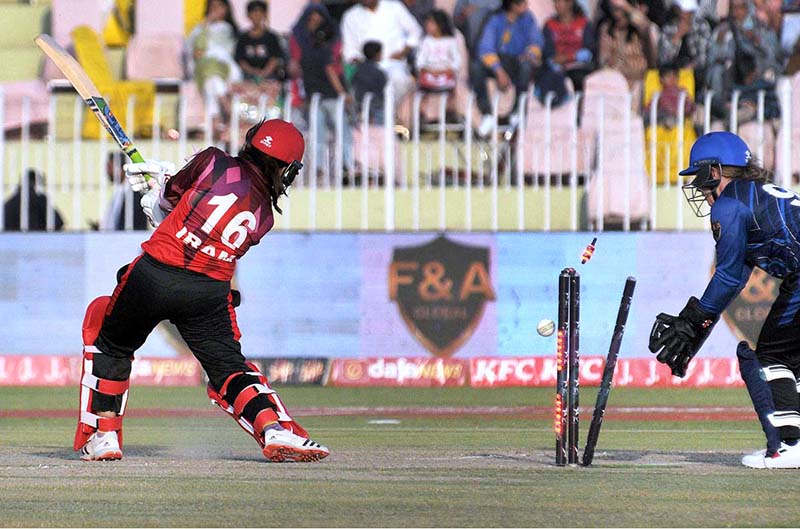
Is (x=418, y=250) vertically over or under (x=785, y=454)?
over

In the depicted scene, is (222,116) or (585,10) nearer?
(222,116)

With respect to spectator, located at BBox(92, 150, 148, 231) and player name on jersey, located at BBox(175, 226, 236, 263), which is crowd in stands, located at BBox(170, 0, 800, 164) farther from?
player name on jersey, located at BBox(175, 226, 236, 263)

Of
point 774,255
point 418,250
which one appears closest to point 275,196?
point 774,255

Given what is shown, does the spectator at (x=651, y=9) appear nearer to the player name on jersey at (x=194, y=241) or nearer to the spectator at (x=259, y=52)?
the spectator at (x=259, y=52)

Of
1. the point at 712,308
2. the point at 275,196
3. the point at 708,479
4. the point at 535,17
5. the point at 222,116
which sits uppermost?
the point at 535,17

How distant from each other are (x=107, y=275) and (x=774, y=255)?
9.37 meters

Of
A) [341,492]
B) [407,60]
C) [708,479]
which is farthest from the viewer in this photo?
[407,60]

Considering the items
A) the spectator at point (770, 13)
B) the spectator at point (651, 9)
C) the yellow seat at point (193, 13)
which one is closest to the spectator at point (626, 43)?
the spectator at point (651, 9)

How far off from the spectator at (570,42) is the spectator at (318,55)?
8.08 feet

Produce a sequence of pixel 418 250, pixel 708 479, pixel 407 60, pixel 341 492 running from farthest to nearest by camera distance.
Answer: pixel 407 60 < pixel 418 250 < pixel 708 479 < pixel 341 492

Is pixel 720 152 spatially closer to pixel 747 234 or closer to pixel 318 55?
pixel 747 234

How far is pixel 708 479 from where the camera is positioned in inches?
289

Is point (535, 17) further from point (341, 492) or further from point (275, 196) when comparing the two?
point (341, 492)

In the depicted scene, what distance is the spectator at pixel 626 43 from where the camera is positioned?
17.4 meters
